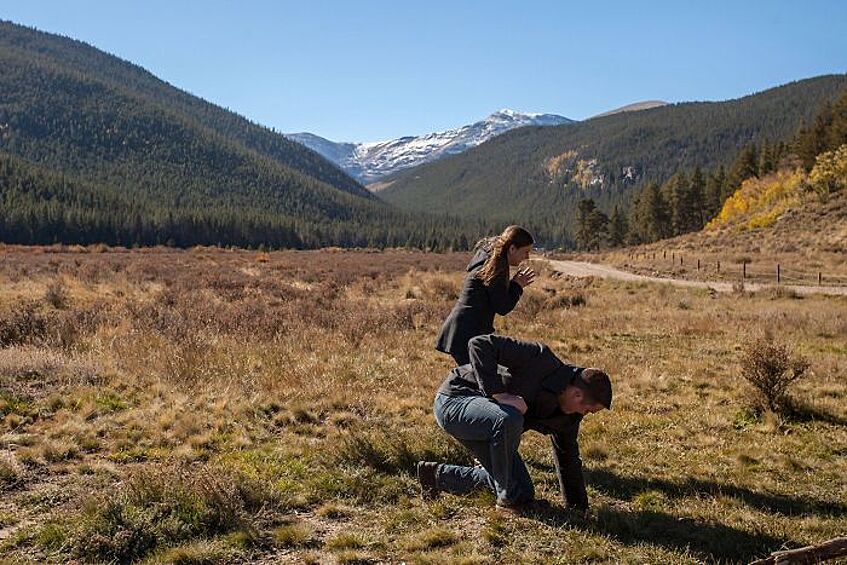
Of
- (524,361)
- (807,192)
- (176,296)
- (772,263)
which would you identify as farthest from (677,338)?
(807,192)

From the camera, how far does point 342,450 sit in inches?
224

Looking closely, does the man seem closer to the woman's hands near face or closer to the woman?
the woman

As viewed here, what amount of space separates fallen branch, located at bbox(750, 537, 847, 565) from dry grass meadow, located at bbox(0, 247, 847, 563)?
0.72 meters

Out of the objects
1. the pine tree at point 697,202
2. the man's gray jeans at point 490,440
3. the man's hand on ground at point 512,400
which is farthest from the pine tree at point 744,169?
the man's hand on ground at point 512,400

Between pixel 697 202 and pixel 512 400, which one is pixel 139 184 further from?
pixel 512 400

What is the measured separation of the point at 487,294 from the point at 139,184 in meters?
144

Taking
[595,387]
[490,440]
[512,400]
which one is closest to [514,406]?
[512,400]

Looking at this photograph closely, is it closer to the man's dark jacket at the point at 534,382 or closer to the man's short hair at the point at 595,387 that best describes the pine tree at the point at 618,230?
the man's dark jacket at the point at 534,382

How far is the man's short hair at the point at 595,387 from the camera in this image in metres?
4.00

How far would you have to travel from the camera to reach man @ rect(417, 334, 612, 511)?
4.14 metres

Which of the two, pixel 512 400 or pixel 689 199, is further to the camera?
pixel 689 199

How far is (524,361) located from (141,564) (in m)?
2.87

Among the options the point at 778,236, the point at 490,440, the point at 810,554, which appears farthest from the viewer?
the point at 778,236

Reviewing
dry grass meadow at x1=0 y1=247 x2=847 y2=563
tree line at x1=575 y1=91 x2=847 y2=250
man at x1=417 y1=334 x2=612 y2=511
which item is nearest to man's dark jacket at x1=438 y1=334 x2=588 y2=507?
man at x1=417 y1=334 x2=612 y2=511
